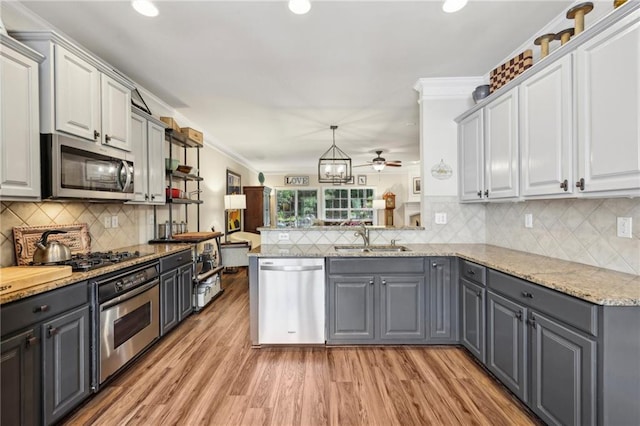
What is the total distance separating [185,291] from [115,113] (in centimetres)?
195

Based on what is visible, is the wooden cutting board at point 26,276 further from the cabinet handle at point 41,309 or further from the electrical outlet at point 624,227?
the electrical outlet at point 624,227

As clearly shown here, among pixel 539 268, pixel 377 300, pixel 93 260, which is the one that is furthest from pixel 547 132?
pixel 93 260

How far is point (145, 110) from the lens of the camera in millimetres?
3230

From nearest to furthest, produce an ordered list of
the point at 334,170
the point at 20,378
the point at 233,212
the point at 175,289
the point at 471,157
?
1. the point at 20,378
2. the point at 471,157
3. the point at 175,289
4. the point at 334,170
5. the point at 233,212

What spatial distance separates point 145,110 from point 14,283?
2.24 meters

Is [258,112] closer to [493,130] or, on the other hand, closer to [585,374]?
[493,130]

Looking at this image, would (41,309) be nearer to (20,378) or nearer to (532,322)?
(20,378)

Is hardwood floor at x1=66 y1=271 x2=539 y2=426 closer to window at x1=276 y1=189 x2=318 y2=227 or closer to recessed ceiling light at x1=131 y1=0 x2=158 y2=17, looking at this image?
recessed ceiling light at x1=131 y1=0 x2=158 y2=17

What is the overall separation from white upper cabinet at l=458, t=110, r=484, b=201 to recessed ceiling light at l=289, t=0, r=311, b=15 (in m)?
1.80

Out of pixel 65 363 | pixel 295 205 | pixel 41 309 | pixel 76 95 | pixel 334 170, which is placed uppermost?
pixel 76 95

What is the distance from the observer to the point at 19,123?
1.77m

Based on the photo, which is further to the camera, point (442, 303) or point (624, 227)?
point (442, 303)

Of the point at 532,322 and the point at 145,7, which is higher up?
the point at 145,7

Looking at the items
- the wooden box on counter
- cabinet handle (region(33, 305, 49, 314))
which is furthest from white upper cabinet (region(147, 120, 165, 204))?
the wooden box on counter
